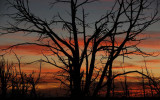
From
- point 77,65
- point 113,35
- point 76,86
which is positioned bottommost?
point 76,86

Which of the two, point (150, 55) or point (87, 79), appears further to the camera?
point (87, 79)

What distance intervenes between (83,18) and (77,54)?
6.11 ft

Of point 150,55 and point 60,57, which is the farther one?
point 60,57

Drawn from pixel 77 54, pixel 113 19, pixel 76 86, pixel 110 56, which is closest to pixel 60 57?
pixel 77 54

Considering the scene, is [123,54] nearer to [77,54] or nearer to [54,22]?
[77,54]

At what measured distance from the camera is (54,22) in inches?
438

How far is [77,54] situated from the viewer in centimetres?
1121

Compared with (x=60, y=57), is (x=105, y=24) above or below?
above

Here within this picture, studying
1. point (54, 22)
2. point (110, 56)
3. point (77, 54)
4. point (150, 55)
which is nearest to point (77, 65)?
point (77, 54)

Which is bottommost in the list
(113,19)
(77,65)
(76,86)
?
(76,86)

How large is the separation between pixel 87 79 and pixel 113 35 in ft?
8.35

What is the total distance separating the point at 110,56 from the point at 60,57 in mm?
2468

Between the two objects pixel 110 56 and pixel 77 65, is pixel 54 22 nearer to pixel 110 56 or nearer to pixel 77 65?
pixel 77 65

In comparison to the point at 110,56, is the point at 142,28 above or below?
A: above
